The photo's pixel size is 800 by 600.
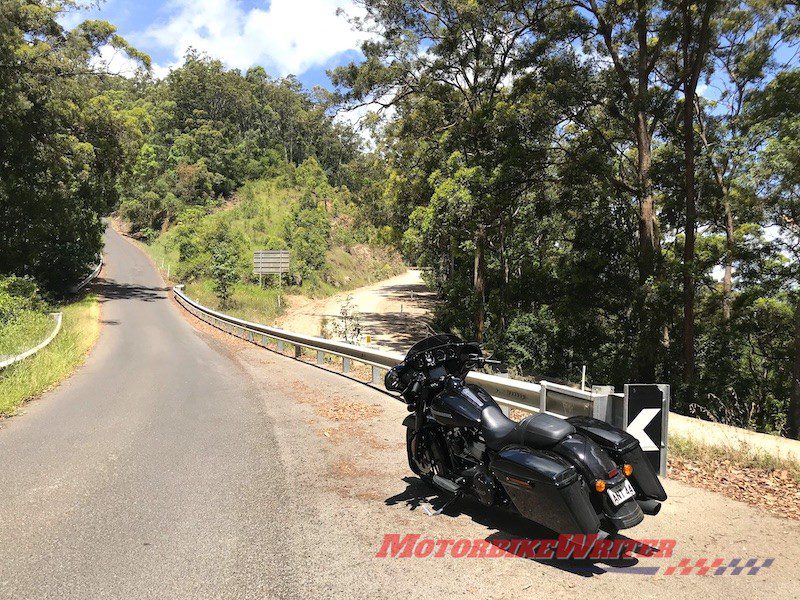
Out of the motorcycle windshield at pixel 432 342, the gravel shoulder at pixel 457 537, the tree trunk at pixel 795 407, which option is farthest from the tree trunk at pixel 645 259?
the motorcycle windshield at pixel 432 342

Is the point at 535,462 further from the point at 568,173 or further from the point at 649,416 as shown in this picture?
the point at 568,173

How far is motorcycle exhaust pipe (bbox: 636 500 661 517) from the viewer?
11.8 ft

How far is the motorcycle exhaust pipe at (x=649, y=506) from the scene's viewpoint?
11.8ft

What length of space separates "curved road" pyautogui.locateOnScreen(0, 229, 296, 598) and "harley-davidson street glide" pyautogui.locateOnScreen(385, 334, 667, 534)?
160 cm

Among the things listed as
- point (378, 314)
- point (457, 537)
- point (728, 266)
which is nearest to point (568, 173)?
point (728, 266)

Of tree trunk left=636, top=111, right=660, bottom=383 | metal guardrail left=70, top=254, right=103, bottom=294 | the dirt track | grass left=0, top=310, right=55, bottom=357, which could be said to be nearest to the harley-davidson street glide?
grass left=0, top=310, right=55, bottom=357

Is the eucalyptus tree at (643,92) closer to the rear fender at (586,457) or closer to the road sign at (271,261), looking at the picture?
the rear fender at (586,457)

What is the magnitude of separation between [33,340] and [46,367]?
3814 mm

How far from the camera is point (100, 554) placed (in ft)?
12.3

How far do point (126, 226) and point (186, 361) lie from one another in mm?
66816

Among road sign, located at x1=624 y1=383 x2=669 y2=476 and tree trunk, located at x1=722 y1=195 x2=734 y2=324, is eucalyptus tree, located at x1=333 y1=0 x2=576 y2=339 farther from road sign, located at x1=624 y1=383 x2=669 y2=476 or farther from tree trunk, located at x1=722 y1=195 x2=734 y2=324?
road sign, located at x1=624 y1=383 x2=669 y2=476

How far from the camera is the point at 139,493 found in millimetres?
4965

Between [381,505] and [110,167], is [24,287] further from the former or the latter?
[381,505]

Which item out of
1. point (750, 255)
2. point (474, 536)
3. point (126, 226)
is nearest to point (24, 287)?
point (474, 536)
